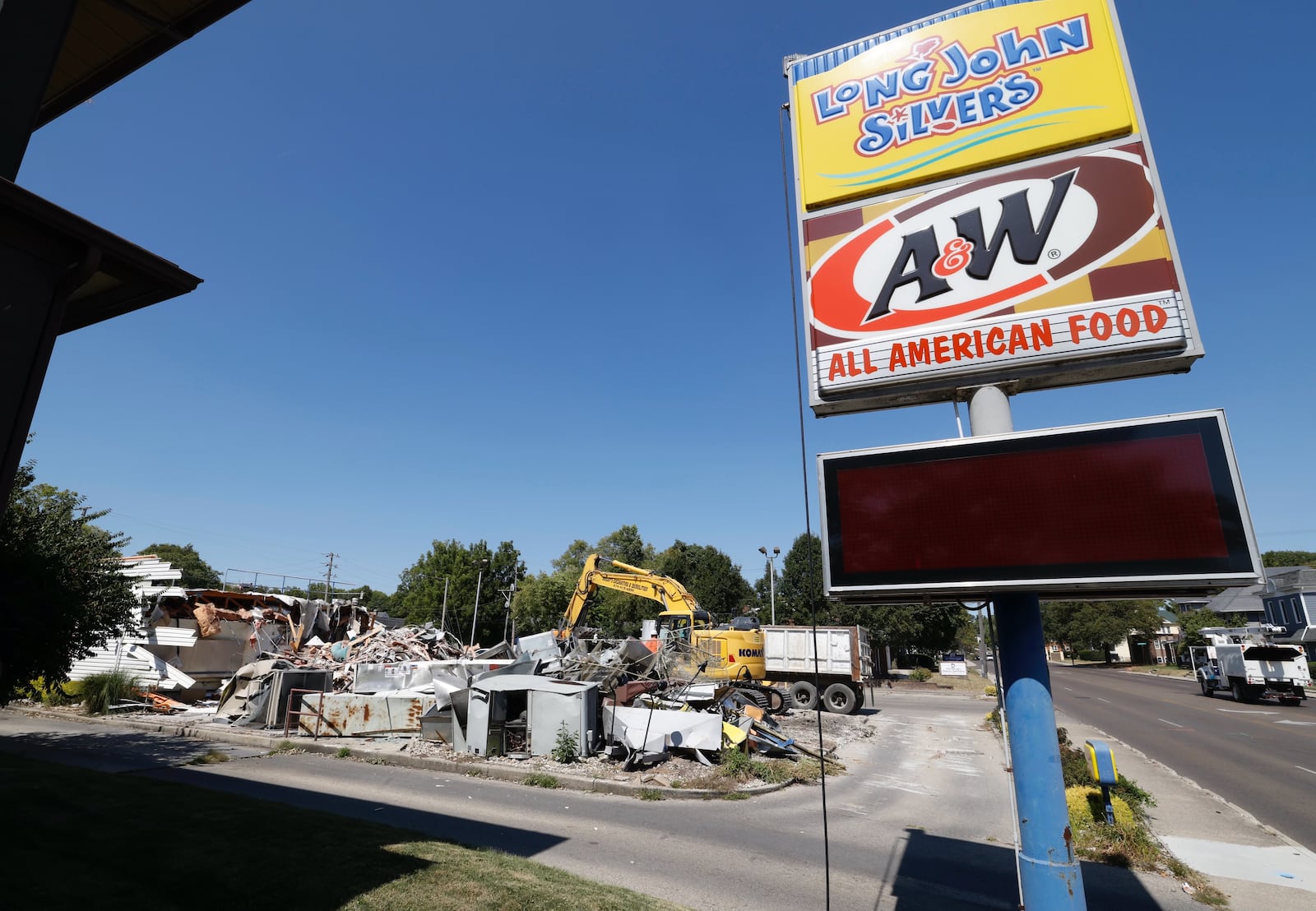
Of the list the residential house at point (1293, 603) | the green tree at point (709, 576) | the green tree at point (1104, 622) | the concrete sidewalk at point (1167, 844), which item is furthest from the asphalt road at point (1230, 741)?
the green tree at point (709, 576)

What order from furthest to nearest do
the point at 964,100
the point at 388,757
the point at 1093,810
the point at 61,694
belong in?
the point at 61,694, the point at 388,757, the point at 1093,810, the point at 964,100

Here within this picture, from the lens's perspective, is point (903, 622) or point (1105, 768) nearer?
point (1105, 768)

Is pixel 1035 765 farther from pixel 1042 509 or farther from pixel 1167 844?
pixel 1167 844

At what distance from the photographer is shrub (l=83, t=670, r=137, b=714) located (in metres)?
20.1

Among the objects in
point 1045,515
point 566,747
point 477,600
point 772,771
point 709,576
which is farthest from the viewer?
point 709,576

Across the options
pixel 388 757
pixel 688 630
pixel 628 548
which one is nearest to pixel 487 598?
pixel 628 548

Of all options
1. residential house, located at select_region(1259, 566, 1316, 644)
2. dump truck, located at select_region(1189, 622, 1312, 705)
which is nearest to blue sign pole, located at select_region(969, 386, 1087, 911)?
dump truck, located at select_region(1189, 622, 1312, 705)

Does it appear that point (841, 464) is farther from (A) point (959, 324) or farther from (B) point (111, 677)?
(B) point (111, 677)

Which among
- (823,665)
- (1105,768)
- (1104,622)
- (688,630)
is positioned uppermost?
(1104,622)

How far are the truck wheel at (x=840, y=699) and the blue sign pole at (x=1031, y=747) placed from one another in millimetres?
20875

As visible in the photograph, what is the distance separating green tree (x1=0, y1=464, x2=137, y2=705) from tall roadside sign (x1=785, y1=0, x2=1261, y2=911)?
7.12 meters

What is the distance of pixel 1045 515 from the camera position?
430 cm

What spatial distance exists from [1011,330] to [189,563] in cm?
12620

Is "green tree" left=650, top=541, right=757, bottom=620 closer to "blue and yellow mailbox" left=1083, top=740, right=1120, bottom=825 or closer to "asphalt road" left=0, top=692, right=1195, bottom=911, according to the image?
"asphalt road" left=0, top=692, right=1195, bottom=911
